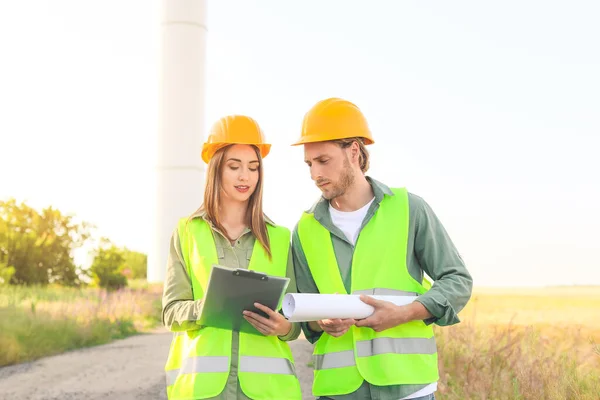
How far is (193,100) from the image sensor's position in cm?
2375

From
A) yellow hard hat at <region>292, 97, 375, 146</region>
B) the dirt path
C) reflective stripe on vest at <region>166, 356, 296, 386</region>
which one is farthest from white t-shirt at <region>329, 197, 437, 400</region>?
the dirt path

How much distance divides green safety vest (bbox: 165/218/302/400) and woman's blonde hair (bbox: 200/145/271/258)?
0.04 meters

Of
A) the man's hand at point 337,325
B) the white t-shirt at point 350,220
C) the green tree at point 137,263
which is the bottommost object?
the green tree at point 137,263

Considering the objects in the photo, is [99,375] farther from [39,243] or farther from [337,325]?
[39,243]

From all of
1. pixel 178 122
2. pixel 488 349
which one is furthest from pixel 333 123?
pixel 178 122

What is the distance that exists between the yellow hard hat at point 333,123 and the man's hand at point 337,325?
817 millimetres

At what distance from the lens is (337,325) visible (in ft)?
9.41

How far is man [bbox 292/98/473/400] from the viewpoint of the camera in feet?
9.53

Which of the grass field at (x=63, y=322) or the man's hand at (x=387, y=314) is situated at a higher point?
the man's hand at (x=387, y=314)

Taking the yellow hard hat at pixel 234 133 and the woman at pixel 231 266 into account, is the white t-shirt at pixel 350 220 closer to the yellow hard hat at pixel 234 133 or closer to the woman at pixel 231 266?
the woman at pixel 231 266

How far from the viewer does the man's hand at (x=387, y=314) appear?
2.84 meters

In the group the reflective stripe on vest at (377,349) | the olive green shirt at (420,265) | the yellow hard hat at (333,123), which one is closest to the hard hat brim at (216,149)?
the yellow hard hat at (333,123)

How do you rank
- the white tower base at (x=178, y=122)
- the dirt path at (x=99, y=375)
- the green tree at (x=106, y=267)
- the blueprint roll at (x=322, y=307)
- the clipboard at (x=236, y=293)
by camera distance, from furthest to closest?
1. the white tower base at (x=178, y=122)
2. the green tree at (x=106, y=267)
3. the dirt path at (x=99, y=375)
4. the blueprint roll at (x=322, y=307)
5. the clipboard at (x=236, y=293)

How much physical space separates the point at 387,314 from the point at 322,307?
290 mm
